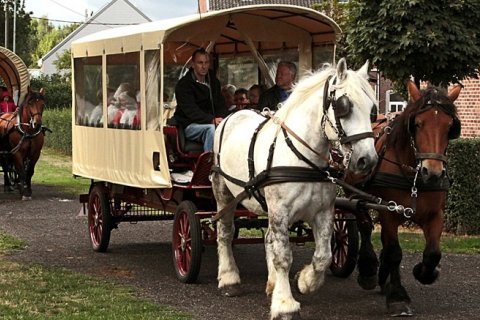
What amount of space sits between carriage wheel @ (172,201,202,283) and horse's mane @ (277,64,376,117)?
5.57ft

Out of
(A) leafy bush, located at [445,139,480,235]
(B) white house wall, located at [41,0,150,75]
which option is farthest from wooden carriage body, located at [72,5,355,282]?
(B) white house wall, located at [41,0,150,75]

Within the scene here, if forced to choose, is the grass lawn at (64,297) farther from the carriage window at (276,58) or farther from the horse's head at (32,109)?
the horse's head at (32,109)

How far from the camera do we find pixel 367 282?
341 inches

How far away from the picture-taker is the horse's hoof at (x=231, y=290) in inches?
345

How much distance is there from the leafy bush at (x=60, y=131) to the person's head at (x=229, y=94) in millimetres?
21585

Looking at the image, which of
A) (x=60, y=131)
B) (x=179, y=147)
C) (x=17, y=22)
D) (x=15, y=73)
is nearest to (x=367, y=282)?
(x=179, y=147)

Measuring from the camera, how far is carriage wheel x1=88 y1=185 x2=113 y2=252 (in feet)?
37.6

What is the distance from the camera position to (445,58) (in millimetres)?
13562

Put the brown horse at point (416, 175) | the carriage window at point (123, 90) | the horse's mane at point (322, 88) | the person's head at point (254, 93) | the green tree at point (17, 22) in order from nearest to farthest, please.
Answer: the horse's mane at point (322, 88) → the brown horse at point (416, 175) → the carriage window at point (123, 90) → the person's head at point (254, 93) → the green tree at point (17, 22)

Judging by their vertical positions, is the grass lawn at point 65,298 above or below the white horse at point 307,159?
below

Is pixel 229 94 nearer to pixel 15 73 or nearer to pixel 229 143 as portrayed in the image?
pixel 229 143

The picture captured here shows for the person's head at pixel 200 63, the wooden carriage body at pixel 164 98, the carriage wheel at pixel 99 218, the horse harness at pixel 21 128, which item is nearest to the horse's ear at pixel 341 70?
the wooden carriage body at pixel 164 98

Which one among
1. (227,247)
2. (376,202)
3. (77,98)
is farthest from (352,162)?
(77,98)

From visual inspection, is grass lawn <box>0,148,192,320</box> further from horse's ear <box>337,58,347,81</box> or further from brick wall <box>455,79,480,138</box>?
brick wall <box>455,79,480,138</box>
